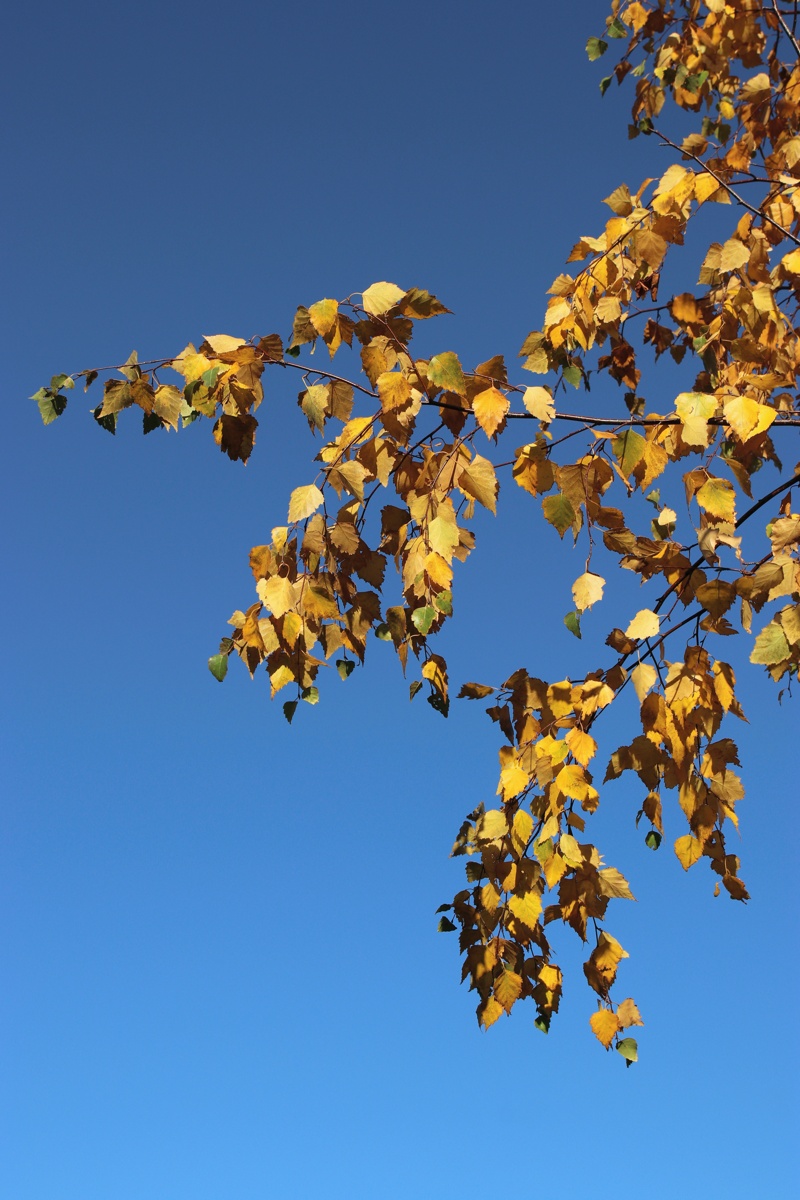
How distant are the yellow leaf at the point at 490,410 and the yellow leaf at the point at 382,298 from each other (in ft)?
0.83

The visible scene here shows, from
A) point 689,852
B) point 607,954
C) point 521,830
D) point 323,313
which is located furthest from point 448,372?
point 607,954

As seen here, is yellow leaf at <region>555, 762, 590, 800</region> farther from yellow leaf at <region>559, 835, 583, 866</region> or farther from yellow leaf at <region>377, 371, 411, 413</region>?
yellow leaf at <region>377, 371, 411, 413</region>

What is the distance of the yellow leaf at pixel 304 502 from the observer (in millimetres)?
1933

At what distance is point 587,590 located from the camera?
2.04m

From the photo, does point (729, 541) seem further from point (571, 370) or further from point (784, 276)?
point (784, 276)

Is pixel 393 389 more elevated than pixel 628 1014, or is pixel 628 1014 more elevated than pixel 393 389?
pixel 393 389

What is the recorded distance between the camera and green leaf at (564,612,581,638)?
214 centimetres

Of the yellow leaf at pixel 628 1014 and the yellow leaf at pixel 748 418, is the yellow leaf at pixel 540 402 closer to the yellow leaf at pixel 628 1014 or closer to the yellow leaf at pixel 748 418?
the yellow leaf at pixel 748 418

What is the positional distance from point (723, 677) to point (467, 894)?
80 centimetres

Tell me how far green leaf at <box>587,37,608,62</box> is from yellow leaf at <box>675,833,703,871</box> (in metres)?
2.93

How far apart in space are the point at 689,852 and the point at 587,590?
554 mm

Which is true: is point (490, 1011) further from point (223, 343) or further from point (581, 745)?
point (223, 343)

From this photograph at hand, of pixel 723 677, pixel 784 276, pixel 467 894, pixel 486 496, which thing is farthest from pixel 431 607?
pixel 784 276

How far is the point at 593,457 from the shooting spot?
79.0 inches
